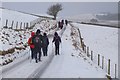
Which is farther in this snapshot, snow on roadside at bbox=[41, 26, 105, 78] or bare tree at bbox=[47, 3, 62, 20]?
bare tree at bbox=[47, 3, 62, 20]

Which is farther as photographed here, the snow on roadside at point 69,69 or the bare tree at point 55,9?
the bare tree at point 55,9

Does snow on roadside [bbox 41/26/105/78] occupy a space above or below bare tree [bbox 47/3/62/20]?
below

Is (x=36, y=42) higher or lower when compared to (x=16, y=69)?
higher

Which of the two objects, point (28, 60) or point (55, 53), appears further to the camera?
point (55, 53)

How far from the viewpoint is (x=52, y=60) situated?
1934 cm

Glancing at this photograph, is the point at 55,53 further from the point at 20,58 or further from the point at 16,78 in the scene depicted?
the point at 16,78

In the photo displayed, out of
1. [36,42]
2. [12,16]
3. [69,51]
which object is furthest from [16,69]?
[12,16]

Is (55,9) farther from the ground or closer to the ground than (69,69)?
farther from the ground

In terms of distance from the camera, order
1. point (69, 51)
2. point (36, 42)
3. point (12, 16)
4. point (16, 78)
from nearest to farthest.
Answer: point (16, 78) → point (36, 42) → point (69, 51) → point (12, 16)

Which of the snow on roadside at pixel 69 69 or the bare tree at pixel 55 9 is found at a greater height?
the bare tree at pixel 55 9

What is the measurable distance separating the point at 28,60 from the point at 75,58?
283cm

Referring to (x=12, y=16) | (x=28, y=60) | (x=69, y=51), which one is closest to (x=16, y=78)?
(x=28, y=60)

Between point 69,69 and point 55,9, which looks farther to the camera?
point 55,9

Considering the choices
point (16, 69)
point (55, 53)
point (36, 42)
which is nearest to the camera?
point (16, 69)
